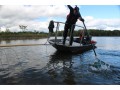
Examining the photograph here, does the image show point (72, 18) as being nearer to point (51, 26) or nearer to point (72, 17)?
point (72, 17)

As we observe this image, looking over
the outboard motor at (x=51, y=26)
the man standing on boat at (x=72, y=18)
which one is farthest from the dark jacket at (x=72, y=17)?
the outboard motor at (x=51, y=26)

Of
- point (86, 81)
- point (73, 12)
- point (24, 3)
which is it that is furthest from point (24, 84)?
point (73, 12)

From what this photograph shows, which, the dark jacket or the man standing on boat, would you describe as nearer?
the man standing on boat

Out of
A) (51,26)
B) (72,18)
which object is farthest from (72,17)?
(51,26)

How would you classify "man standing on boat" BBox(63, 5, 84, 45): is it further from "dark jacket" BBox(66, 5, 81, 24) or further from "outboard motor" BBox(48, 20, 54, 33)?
"outboard motor" BBox(48, 20, 54, 33)

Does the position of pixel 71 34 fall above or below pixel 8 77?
above

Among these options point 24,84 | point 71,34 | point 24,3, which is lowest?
point 24,84

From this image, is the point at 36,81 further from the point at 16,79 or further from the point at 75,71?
the point at 75,71

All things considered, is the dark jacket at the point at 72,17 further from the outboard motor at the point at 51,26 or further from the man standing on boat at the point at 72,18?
the outboard motor at the point at 51,26

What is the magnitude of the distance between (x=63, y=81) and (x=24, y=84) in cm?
130

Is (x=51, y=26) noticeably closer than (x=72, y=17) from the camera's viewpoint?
Yes

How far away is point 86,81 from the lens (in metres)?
7.79

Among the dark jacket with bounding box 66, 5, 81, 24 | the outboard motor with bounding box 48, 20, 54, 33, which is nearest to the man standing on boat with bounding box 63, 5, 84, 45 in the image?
the dark jacket with bounding box 66, 5, 81, 24

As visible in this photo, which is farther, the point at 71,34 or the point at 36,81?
the point at 71,34
